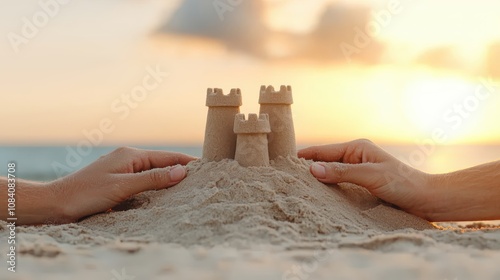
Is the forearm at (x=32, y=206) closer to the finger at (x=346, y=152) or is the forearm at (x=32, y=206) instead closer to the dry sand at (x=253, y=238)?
the dry sand at (x=253, y=238)

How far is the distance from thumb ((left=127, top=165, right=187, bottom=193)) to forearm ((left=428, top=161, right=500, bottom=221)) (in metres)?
1.66

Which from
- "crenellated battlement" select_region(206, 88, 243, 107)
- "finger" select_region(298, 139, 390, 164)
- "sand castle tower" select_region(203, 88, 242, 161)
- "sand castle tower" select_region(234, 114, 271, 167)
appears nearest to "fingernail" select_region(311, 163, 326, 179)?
"sand castle tower" select_region(234, 114, 271, 167)

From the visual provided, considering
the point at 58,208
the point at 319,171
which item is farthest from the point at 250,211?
the point at 58,208

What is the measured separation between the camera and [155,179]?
3.15m

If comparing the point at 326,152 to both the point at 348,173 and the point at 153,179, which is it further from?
the point at 153,179

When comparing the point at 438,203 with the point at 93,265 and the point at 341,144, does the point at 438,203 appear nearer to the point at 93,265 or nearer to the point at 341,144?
the point at 341,144

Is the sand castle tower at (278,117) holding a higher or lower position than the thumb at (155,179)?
higher

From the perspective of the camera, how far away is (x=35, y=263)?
1.99m

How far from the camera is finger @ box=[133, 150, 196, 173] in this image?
3451 mm

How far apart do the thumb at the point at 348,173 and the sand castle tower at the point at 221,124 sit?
57cm

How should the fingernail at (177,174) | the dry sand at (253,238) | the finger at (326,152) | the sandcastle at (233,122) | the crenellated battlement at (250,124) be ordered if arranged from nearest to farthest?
the dry sand at (253,238) → the crenellated battlement at (250,124) → the fingernail at (177,174) → the sandcastle at (233,122) → the finger at (326,152)

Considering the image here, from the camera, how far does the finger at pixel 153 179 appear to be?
3.14 meters

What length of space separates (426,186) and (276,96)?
3.74 feet

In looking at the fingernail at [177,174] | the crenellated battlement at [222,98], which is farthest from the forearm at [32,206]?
the crenellated battlement at [222,98]
